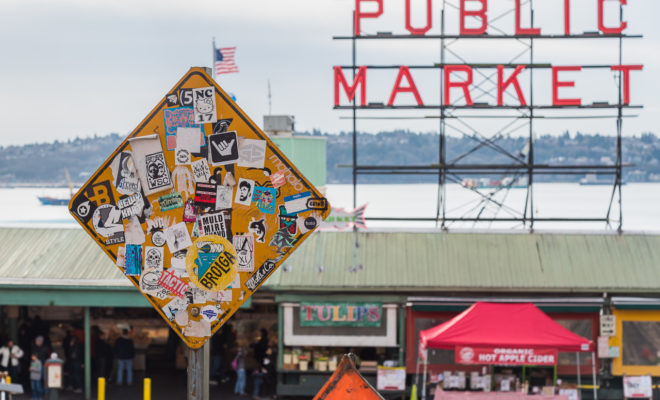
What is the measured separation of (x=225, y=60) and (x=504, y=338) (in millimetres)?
17329

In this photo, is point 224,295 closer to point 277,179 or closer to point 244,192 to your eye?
point 244,192

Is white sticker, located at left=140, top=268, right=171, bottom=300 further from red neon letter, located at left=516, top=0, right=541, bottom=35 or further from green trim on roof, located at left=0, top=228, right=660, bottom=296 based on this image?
red neon letter, located at left=516, top=0, right=541, bottom=35

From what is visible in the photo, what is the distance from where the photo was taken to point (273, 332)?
25.4 meters

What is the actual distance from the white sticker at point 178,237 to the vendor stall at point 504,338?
15083 mm

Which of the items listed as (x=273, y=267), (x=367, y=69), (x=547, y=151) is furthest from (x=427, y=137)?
(x=273, y=267)

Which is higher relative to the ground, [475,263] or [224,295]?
[224,295]

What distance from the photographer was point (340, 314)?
21812 millimetres

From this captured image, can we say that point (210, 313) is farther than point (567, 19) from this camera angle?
No

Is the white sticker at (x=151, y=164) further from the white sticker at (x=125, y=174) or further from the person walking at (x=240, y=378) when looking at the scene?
the person walking at (x=240, y=378)

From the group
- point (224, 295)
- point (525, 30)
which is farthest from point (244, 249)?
point (525, 30)

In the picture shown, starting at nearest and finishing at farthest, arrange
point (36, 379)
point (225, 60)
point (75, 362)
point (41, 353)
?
1. point (36, 379)
2. point (41, 353)
3. point (75, 362)
4. point (225, 60)

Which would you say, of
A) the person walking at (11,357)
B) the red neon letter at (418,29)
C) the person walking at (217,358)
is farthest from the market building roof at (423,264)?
the red neon letter at (418,29)

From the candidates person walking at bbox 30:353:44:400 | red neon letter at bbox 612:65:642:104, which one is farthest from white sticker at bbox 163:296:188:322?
red neon letter at bbox 612:65:642:104

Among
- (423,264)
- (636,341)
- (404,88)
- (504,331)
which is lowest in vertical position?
(636,341)
